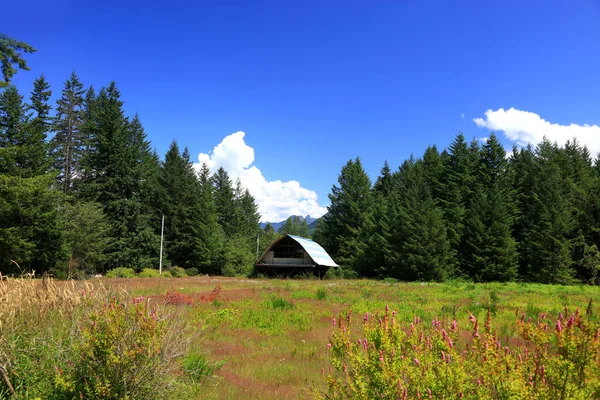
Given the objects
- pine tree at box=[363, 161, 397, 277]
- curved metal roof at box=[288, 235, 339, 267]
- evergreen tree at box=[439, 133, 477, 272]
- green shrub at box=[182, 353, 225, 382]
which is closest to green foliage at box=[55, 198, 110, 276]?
curved metal roof at box=[288, 235, 339, 267]

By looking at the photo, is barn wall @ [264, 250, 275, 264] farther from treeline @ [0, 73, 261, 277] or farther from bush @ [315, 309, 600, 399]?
bush @ [315, 309, 600, 399]

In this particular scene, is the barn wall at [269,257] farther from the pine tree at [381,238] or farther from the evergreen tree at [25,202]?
the evergreen tree at [25,202]

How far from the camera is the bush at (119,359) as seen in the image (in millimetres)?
3953

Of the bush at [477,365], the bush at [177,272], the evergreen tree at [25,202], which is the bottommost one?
the bush at [177,272]

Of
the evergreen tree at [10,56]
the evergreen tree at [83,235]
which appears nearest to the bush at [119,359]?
the evergreen tree at [10,56]

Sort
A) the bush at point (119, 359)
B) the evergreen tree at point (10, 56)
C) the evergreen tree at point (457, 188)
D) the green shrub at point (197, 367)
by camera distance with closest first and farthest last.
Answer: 1. the bush at point (119, 359)
2. the green shrub at point (197, 367)
3. the evergreen tree at point (10, 56)
4. the evergreen tree at point (457, 188)

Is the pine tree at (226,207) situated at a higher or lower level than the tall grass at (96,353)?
higher

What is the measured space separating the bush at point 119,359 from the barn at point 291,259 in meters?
38.7

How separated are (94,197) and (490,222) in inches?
1734

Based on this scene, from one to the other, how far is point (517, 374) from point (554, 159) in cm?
5345

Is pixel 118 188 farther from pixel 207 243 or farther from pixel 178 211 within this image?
pixel 207 243

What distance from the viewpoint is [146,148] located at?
57156 mm

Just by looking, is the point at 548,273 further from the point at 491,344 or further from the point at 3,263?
the point at 3,263

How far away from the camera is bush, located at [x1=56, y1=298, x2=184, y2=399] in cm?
395
